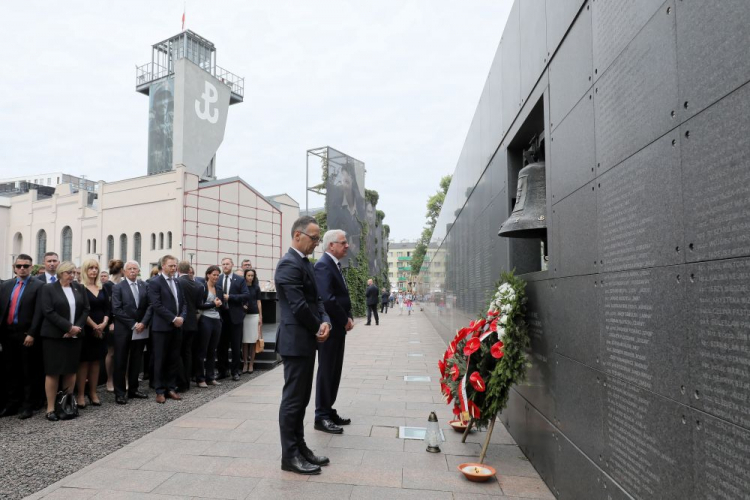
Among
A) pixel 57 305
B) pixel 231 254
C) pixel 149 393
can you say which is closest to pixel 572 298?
pixel 57 305

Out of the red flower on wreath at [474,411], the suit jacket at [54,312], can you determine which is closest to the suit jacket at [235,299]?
the suit jacket at [54,312]

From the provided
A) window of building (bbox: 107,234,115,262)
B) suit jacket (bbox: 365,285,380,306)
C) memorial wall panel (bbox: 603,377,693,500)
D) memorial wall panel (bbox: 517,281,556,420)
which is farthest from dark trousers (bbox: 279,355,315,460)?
window of building (bbox: 107,234,115,262)

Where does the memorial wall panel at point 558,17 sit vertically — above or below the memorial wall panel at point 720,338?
above

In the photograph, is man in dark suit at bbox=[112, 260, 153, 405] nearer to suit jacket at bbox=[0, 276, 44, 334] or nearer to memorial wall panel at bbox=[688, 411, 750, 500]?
suit jacket at bbox=[0, 276, 44, 334]

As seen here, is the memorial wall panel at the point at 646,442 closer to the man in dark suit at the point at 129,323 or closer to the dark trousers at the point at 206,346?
the man in dark suit at the point at 129,323

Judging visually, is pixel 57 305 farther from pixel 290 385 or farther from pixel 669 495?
pixel 669 495

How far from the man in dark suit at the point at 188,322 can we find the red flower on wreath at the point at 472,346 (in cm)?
466

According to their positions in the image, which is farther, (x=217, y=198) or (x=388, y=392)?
(x=217, y=198)

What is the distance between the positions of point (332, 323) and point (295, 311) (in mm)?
1403

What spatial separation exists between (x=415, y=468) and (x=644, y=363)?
95.0 inches

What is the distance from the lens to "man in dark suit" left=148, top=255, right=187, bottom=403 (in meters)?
6.71

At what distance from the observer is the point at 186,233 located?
38.9 metres

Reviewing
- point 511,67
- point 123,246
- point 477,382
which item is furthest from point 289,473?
point 123,246

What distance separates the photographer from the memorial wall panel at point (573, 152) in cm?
281
